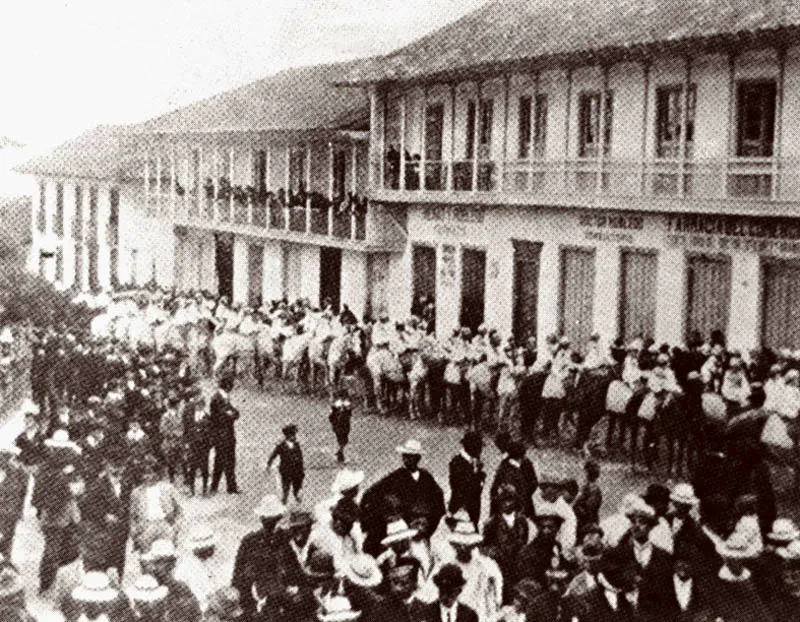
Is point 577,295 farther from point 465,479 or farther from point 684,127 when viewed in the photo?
point 465,479

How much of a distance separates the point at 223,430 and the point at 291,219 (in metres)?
15.3

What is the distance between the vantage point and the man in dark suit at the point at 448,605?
775 cm

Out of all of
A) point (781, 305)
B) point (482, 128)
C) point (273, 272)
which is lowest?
point (781, 305)

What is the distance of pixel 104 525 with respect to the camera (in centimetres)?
1060

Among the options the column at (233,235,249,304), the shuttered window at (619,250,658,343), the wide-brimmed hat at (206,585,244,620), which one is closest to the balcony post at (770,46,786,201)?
the shuttered window at (619,250,658,343)

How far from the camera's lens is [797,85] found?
17516 mm

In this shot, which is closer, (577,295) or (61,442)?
(61,442)

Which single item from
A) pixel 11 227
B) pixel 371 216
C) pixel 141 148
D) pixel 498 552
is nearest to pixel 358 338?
pixel 371 216

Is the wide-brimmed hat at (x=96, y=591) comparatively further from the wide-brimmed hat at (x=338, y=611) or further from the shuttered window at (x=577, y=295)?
the shuttered window at (x=577, y=295)

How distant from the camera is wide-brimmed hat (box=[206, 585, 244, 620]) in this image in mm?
7672

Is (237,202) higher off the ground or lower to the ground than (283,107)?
lower

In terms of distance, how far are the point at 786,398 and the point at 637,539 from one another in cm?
606

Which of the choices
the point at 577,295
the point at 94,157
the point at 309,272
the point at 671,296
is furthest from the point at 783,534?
the point at 94,157

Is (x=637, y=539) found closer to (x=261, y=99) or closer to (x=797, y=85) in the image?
(x=797, y=85)
